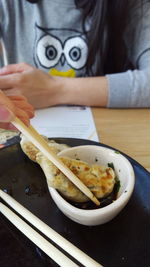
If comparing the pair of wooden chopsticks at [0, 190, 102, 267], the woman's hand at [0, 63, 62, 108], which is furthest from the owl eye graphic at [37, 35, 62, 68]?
the pair of wooden chopsticks at [0, 190, 102, 267]

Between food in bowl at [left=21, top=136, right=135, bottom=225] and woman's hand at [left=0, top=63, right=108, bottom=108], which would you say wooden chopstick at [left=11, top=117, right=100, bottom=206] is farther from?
woman's hand at [left=0, top=63, right=108, bottom=108]

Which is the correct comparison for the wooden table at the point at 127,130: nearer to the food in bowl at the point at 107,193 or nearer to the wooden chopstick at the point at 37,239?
the food in bowl at the point at 107,193

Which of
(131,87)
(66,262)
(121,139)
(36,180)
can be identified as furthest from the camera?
(131,87)

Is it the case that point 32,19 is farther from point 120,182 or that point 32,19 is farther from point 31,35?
point 120,182

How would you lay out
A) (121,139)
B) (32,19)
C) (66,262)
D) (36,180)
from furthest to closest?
(32,19)
(121,139)
(36,180)
(66,262)

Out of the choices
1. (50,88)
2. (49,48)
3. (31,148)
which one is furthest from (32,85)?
(31,148)

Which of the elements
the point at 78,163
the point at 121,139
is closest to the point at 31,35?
the point at 121,139

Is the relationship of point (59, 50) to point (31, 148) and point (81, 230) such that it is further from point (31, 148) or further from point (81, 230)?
point (81, 230)

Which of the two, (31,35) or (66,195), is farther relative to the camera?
(31,35)
